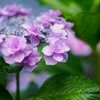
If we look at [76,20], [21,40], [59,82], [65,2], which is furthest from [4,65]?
[65,2]

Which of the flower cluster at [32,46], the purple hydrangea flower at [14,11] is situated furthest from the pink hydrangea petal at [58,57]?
the purple hydrangea flower at [14,11]

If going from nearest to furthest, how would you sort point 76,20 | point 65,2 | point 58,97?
1. point 58,97
2. point 76,20
3. point 65,2

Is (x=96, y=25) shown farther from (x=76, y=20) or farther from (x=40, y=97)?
(x=40, y=97)

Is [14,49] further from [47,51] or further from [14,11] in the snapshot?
[14,11]

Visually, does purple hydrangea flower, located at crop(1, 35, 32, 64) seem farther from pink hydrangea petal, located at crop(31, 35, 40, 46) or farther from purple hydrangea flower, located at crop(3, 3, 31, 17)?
purple hydrangea flower, located at crop(3, 3, 31, 17)

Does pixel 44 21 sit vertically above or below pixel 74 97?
above

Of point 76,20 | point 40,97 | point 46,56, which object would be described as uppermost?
point 76,20

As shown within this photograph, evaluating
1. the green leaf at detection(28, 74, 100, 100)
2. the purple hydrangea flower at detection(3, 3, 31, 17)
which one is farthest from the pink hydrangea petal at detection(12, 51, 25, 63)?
the purple hydrangea flower at detection(3, 3, 31, 17)
